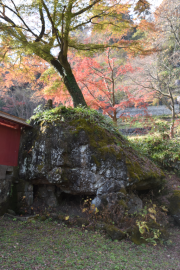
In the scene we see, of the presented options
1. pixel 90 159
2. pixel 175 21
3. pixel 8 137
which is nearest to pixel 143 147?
pixel 90 159

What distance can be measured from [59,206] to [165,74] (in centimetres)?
1661

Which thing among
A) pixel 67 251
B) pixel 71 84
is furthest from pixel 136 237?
pixel 71 84

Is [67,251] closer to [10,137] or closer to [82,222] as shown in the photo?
[82,222]

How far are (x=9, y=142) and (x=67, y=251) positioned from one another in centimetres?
408

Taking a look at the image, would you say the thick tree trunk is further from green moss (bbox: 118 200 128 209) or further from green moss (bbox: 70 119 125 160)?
green moss (bbox: 118 200 128 209)

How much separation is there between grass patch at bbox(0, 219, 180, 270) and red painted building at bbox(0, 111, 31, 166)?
2022 millimetres

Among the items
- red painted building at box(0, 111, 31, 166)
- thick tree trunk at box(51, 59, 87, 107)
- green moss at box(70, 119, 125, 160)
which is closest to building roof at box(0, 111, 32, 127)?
red painted building at box(0, 111, 31, 166)

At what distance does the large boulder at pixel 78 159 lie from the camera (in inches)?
235

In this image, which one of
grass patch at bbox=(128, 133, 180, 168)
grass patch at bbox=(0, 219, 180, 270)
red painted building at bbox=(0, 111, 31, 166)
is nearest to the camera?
grass patch at bbox=(0, 219, 180, 270)

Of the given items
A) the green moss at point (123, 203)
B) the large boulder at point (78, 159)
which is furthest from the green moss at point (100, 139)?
the green moss at point (123, 203)

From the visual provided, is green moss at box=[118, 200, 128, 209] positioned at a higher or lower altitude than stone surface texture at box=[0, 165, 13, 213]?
lower

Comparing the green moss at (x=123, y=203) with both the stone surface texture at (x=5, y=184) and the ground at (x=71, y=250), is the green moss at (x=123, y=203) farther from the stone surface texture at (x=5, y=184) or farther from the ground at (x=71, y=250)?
the stone surface texture at (x=5, y=184)

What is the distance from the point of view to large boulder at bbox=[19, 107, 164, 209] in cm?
598

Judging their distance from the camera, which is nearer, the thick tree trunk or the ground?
the ground
